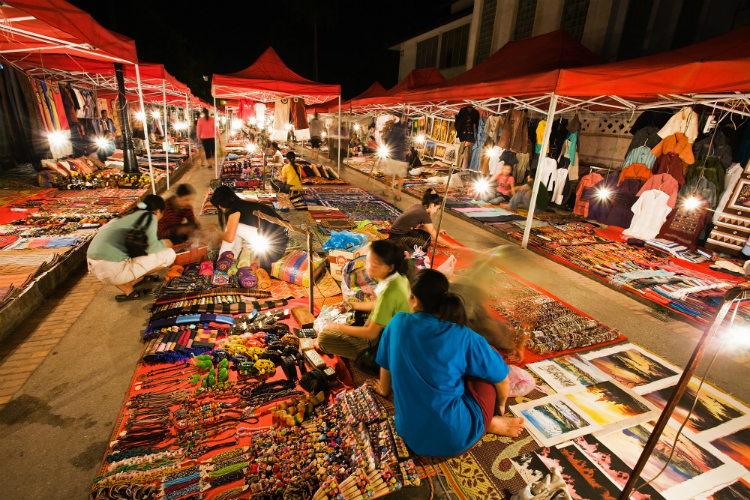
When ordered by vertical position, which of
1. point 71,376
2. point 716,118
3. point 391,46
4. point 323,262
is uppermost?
point 391,46

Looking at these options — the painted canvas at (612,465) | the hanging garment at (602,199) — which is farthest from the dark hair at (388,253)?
the hanging garment at (602,199)

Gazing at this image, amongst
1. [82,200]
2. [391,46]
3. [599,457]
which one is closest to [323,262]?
[599,457]

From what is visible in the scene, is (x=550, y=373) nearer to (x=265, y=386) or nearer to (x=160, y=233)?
(x=265, y=386)

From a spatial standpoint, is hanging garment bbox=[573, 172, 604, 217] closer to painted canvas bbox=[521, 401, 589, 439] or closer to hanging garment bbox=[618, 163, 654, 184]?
hanging garment bbox=[618, 163, 654, 184]

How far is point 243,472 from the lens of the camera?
2.18 meters

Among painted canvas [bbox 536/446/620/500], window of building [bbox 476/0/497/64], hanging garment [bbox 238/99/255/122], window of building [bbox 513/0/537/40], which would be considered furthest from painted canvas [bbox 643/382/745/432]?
hanging garment [bbox 238/99/255/122]

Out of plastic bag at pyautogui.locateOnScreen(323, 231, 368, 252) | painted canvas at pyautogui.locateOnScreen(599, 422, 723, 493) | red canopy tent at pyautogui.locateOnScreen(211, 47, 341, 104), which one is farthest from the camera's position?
red canopy tent at pyautogui.locateOnScreen(211, 47, 341, 104)

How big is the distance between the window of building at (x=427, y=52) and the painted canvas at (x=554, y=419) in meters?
22.4

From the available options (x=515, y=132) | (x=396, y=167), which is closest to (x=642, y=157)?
(x=515, y=132)

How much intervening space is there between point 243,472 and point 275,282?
284cm

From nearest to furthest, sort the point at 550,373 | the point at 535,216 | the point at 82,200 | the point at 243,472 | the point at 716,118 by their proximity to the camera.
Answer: the point at 243,472, the point at 550,373, the point at 716,118, the point at 82,200, the point at 535,216

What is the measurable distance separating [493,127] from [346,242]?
703 centimetres

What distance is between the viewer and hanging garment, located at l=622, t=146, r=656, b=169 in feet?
23.7

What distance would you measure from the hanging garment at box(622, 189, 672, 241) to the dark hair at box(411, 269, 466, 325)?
22.6ft
